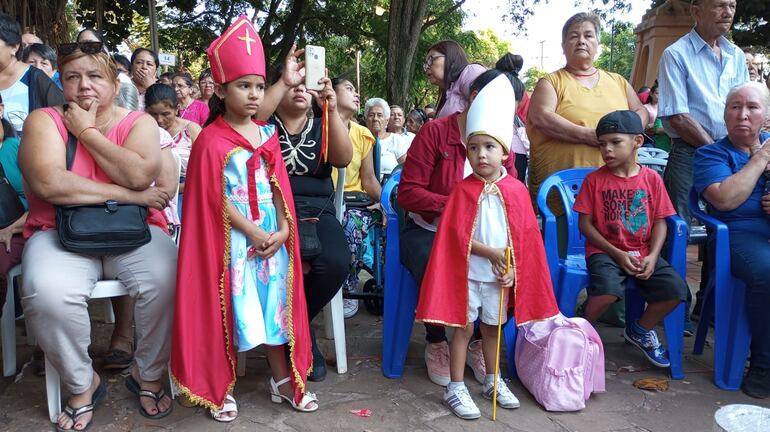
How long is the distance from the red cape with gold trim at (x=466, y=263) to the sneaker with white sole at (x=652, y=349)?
0.95 metres

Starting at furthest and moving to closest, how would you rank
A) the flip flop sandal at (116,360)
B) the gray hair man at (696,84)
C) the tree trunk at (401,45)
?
the tree trunk at (401,45)
the gray hair man at (696,84)
the flip flop sandal at (116,360)

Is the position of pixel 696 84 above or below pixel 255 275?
above

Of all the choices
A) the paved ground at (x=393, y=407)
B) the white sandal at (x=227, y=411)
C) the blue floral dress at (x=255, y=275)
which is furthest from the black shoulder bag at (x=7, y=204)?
the white sandal at (x=227, y=411)

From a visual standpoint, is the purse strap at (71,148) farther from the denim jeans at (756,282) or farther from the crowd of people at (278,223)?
the denim jeans at (756,282)

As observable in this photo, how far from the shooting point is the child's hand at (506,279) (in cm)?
272

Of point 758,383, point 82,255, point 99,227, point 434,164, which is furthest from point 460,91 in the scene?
point 758,383

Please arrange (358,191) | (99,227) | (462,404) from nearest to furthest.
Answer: (99,227)
(462,404)
(358,191)

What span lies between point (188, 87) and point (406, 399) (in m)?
4.80

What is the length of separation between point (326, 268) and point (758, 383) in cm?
230

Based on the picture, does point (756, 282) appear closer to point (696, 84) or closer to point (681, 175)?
point (681, 175)

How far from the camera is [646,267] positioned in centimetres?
318

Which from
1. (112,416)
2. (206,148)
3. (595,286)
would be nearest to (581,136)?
(595,286)

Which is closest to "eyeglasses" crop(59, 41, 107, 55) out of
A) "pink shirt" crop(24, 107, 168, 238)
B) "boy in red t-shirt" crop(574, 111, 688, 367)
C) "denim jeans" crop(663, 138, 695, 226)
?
"pink shirt" crop(24, 107, 168, 238)

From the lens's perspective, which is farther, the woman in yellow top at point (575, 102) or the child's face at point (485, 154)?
the woman in yellow top at point (575, 102)
